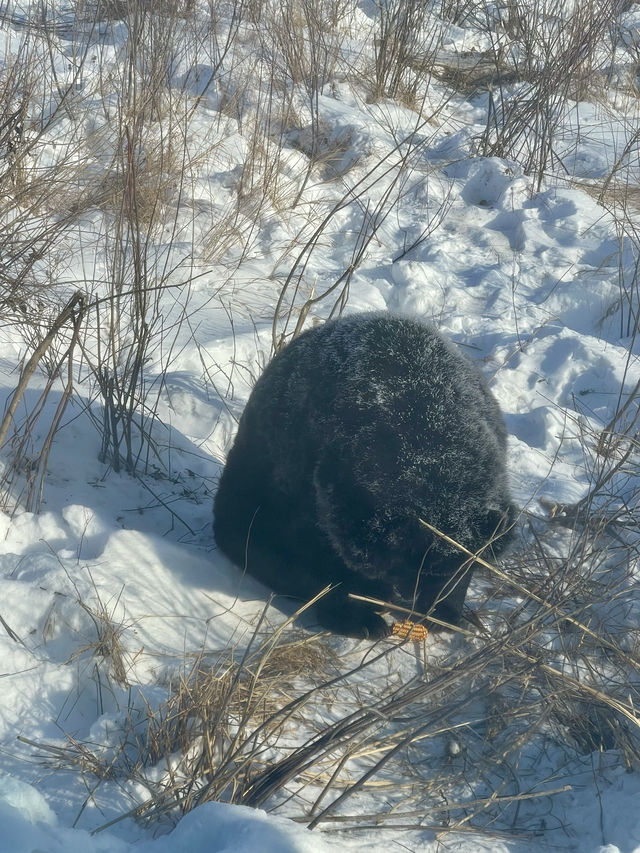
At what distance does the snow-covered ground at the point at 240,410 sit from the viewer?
2383mm

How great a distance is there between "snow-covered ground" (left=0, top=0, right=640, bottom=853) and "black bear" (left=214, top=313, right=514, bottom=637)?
0.80 ft

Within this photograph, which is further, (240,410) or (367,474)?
(240,410)

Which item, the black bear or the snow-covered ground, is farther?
the black bear

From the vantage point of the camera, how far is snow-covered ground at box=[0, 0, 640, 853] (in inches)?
93.8

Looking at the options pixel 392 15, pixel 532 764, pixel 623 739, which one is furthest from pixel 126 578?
pixel 392 15

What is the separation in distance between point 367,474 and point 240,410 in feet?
6.23

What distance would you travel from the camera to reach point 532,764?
8.79ft

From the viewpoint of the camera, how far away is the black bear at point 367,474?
2809 mm

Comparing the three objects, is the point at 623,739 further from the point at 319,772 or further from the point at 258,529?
the point at 258,529

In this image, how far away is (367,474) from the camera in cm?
286

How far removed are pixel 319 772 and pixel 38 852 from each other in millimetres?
833

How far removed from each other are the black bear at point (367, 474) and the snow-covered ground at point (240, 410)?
24cm

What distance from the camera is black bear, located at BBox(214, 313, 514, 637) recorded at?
2.81 meters

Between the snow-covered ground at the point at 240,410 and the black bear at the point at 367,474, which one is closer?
the snow-covered ground at the point at 240,410
